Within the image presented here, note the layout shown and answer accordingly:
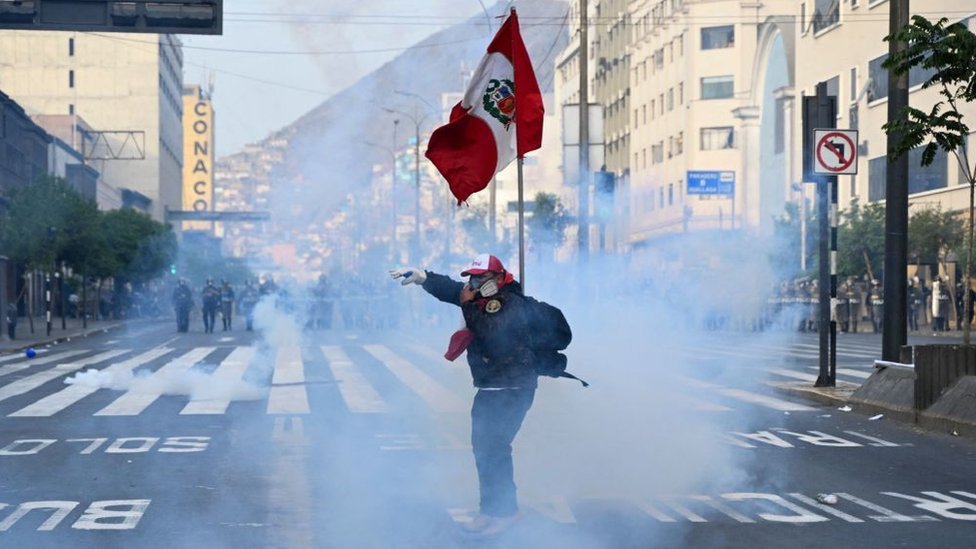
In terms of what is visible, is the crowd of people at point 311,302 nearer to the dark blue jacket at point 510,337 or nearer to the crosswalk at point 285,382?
the crosswalk at point 285,382

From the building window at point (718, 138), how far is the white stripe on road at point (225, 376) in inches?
2229

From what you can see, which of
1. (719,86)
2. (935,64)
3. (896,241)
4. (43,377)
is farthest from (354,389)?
(719,86)

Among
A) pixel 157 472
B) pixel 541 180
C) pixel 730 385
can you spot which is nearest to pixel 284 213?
pixel 730 385

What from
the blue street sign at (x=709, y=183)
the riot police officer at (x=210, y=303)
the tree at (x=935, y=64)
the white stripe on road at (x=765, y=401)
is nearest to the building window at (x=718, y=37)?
the blue street sign at (x=709, y=183)

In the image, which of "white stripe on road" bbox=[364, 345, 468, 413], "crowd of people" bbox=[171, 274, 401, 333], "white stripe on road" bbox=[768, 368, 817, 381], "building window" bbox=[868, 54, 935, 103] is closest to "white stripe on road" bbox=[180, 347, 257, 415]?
"white stripe on road" bbox=[364, 345, 468, 413]

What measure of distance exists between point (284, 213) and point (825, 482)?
1993 cm

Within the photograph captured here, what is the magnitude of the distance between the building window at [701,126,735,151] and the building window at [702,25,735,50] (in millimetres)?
4802

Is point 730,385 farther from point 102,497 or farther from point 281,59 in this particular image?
point 102,497

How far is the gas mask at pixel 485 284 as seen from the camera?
9227 millimetres

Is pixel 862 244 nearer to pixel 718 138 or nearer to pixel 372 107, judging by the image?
pixel 372 107

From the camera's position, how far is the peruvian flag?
13.2 meters

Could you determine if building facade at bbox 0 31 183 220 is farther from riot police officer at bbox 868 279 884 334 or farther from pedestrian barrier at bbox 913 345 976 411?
pedestrian barrier at bbox 913 345 976 411

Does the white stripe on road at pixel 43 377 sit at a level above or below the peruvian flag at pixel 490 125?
below

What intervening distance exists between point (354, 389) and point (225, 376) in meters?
3.49
